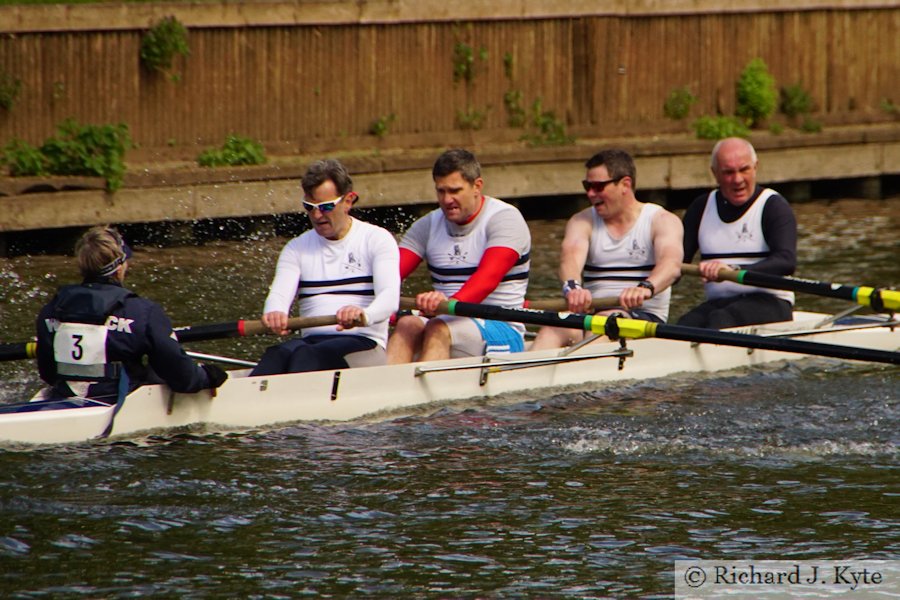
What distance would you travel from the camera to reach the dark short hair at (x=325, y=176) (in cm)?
876

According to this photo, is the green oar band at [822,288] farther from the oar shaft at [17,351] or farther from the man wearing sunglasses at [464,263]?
the oar shaft at [17,351]

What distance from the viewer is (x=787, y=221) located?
10578mm

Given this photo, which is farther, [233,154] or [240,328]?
[233,154]

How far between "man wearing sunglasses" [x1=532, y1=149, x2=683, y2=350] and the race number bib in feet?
10.5

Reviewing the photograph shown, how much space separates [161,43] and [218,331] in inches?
267

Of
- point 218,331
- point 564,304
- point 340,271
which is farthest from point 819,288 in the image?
point 218,331

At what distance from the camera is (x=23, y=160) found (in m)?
14.6

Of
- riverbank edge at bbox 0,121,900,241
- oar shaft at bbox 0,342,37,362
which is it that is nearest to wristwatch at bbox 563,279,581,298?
oar shaft at bbox 0,342,37,362

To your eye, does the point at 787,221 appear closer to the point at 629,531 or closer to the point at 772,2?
the point at 629,531

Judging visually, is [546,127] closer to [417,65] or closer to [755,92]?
[417,65]

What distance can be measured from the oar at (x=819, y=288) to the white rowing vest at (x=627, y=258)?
0.92 ft

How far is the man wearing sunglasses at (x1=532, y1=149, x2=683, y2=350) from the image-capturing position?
9984 mm

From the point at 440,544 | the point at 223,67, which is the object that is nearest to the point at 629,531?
the point at 440,544

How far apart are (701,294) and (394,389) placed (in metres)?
5.44
